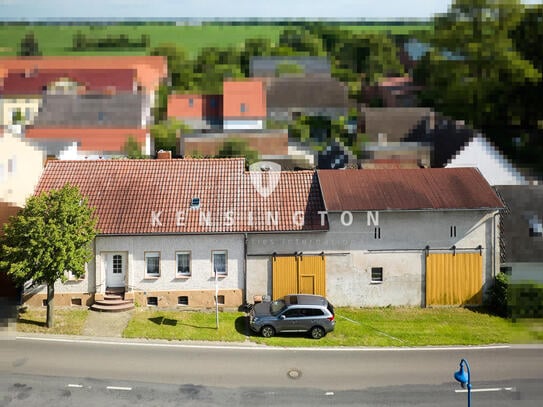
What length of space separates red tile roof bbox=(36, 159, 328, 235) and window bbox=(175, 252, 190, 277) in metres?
0.95

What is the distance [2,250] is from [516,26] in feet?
54.4

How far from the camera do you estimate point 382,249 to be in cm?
2088

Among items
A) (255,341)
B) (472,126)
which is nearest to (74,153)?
(255,341)

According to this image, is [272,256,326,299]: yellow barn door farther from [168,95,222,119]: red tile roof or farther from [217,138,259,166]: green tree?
[168,95,222,119]: red tile roof

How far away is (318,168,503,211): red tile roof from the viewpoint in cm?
2053

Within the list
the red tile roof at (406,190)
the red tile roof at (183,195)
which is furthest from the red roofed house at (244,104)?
the red tile roof at (406,190)

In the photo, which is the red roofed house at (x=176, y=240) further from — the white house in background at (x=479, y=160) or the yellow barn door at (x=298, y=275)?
the white house in background at (x=479, y=160)

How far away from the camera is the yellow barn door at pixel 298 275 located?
20734 millimetres

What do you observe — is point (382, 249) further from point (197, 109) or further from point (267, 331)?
point (197, 109)

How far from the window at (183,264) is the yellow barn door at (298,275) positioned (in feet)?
10.6

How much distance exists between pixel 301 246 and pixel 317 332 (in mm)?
3798

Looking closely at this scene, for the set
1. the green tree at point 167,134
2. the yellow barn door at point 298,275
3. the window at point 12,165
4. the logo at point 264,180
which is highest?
the green tree at point 167,134

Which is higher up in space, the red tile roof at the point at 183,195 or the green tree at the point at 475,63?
the green tree at the point at 475,63

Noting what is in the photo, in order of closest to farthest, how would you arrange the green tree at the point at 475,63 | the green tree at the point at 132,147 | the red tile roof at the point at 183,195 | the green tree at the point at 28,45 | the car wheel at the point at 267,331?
the green tree at the point at 28,45
the green tree at the point at 475,63
the car wheel at the point at 267,331
the red tile roof at the point at 183,195
the green tree at the point at 132,147
